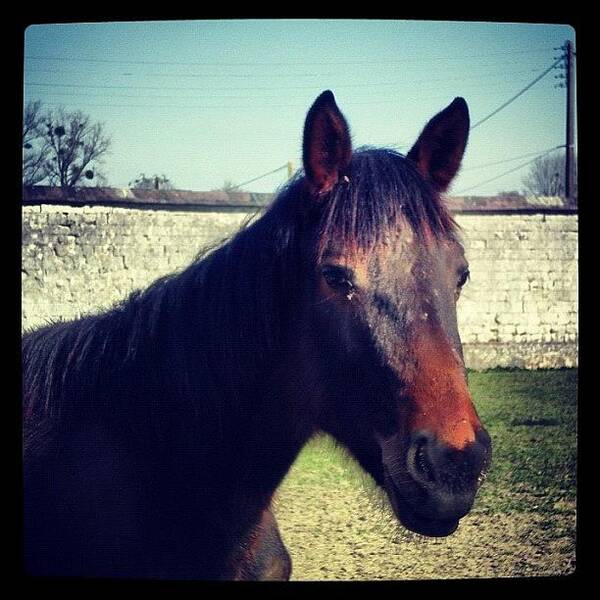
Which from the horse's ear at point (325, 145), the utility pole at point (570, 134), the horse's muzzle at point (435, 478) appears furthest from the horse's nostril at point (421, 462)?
the utility pole at point (570, 134)

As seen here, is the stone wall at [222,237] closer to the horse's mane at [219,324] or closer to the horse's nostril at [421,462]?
the horse's mane at [219,324]

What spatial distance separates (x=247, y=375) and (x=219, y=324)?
151mm

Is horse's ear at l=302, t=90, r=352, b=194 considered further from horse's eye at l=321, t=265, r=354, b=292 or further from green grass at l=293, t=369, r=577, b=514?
green grass at l=293, t=369, r=577, b=514

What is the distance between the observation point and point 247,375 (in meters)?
1.53

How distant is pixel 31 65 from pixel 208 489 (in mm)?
A: 1353

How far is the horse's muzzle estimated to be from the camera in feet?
4.07

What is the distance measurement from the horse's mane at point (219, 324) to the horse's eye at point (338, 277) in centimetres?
6

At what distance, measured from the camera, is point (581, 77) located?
185 centimetres

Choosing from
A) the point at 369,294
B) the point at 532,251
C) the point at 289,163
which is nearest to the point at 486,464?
the point at 369,294

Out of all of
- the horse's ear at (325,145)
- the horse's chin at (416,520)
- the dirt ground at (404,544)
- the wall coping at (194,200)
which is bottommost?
the dirt ground at (404,544)

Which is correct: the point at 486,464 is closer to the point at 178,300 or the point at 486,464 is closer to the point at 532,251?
the point at 178,300

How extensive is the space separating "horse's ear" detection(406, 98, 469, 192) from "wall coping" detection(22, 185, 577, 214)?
94mm

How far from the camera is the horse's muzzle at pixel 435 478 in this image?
1240 millimetres

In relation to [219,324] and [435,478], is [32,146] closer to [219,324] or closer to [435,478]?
[219,324]
